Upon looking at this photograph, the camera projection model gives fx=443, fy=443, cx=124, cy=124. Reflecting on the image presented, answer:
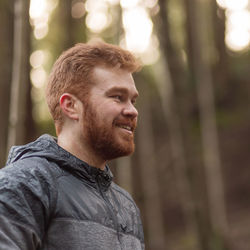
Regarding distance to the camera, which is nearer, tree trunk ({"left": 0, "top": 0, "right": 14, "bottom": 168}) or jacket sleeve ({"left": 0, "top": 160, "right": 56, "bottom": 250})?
jacket sleeve ({"left": 0, "top": 160, "right": 56, "bottom": 250})

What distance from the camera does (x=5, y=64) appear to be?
7875mm

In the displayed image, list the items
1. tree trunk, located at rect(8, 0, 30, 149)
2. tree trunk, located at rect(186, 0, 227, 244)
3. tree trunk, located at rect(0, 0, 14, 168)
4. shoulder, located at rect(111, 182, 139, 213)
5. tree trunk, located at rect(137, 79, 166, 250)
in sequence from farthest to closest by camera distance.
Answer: tree trunk, located at rect(137, 79, 166, 250), tree trunk, located at rect(186, 0, 227, 244), tree trunk, located at rect(0, 0, 14, 168), tree trunk, located at rect(8, 0, 30, 149), shoulder, located at rect(111, 182, 139, 213)

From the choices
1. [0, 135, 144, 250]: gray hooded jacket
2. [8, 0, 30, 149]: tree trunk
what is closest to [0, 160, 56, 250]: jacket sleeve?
[0, 135, 144, 250]: gray hooded jacket

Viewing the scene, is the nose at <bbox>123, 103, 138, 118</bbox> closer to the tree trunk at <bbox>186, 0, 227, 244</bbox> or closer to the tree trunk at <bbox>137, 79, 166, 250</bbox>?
the tree trunk at <bbox>186, 0, 227, 244</bbox>

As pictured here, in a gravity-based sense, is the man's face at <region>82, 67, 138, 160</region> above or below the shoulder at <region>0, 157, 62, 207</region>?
above

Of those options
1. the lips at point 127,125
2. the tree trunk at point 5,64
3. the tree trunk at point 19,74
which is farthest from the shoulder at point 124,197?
the tree trunk at point 5,64

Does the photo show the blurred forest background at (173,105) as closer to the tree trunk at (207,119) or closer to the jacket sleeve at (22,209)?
the tree trunk at (207,119)

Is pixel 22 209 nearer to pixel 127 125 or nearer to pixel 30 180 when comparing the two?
pixel 30 180

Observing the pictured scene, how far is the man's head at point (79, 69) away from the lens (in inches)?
85.4

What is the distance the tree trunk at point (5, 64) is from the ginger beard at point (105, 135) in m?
5.58

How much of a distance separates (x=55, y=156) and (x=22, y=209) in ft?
1.24

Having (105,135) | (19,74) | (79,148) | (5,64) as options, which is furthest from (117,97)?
(5,64)

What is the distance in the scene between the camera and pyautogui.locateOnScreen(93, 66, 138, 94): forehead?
2.19 meters

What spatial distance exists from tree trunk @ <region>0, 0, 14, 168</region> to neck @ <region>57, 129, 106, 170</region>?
5527 millimetres
